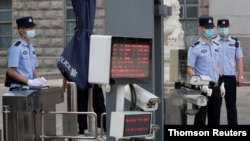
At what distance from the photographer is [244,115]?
11812 mm

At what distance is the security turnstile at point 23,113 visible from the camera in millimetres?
6508

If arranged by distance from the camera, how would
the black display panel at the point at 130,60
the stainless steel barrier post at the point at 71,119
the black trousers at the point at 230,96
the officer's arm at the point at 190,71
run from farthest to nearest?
the black trousers at the point at 230,96
the officer's arm at the point at 190,71
the stainless steel barrier post at the point at 71,119
the black display panel at the point at 130,60

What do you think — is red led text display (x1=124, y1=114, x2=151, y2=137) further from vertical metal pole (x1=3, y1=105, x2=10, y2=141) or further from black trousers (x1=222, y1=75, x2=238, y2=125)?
black trousers (x1=222, y1=75, x2=238, y2=125)

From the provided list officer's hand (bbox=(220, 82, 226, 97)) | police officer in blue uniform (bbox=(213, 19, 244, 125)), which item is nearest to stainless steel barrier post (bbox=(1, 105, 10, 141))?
officer's hand (bbox=(220, 82, 226, 97))

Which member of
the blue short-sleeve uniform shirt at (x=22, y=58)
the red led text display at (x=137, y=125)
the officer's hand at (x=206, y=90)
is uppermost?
the blue short-sleeve uniform shirt at (x=22, y=58)

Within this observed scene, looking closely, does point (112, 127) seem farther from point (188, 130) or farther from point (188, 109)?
point (188, 109)

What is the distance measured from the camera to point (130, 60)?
4.22m

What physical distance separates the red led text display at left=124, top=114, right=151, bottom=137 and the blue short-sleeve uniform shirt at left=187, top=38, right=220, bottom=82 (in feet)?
13.1

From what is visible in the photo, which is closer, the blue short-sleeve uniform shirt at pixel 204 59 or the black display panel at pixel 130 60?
the black display panel at pixel 130 60

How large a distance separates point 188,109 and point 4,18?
18156 mm

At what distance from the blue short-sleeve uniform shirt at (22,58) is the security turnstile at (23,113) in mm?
803

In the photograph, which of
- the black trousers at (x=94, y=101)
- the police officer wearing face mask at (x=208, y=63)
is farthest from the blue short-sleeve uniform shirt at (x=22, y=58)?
the police officer wearing face mask at (x=208, y=63)

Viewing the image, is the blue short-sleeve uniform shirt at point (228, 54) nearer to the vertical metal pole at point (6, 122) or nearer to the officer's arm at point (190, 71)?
the officer's arm at point (190, 71)

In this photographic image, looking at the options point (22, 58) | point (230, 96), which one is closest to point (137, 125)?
point (22, 58)
